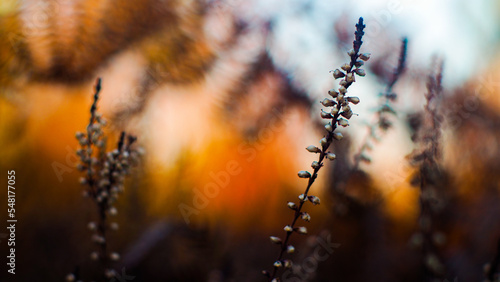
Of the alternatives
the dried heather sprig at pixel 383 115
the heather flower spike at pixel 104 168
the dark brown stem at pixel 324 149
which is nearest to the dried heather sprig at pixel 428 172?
the dried heather sprig at pixel 383 115

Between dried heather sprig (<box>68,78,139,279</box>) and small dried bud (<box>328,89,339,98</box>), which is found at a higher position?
small dried bud (<box>328,89,339,98</box>)

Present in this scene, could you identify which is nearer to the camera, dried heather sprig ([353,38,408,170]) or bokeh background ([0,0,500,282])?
dried heather sprig ([353,38,408,170])

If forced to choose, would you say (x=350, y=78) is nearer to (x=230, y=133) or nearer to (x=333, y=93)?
(x=333, y=93)

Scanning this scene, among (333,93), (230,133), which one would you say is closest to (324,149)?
(333,93)

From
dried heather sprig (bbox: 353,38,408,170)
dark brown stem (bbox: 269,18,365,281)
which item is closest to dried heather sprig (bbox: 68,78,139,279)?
dark brown stem (bbox: 269,18,365,281)

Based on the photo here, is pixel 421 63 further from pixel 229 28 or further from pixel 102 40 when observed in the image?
pixel 102 40

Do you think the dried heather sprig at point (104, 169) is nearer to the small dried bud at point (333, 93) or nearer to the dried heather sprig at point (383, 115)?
the small dried bud at point (333, 93)

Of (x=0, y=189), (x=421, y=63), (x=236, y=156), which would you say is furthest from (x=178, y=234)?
(x=421, y=63)

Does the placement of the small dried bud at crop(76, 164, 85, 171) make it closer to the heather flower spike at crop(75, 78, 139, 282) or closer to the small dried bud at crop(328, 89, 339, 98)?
the heather flower spike at crop(75, 78, 139, 282)
